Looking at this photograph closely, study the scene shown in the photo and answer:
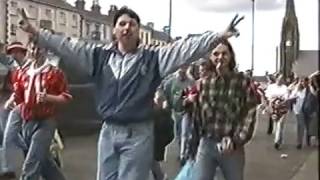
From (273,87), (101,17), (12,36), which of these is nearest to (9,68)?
(273,87)

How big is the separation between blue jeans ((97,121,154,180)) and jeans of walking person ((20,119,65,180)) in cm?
217

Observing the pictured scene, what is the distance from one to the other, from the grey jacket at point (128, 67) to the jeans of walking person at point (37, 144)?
2194 mm

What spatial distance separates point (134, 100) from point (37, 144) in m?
2.47

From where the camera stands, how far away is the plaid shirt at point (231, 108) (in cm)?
639

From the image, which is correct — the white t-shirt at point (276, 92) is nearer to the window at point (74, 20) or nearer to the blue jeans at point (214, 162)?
the blue jeans at point (214, 162)

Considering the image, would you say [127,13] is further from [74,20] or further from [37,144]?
[74,20]

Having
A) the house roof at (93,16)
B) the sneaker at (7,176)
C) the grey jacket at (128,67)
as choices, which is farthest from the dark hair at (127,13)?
the house roof at (93,16)

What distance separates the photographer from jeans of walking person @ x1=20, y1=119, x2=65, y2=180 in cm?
752

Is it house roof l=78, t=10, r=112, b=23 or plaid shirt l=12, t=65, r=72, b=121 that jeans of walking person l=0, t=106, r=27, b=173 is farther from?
house roof l=78, t=10, r=112, b=23

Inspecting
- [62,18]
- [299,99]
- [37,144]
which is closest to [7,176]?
[37,144]

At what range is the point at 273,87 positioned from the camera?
1819 centimetres

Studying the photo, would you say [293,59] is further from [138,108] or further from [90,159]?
[138,108]

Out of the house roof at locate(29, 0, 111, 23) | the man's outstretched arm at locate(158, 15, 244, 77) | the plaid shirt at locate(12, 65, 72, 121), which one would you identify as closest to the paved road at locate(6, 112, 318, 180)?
the plaid shirt at locate(12, 65, 72, 121)

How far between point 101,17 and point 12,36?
44.7 feet
